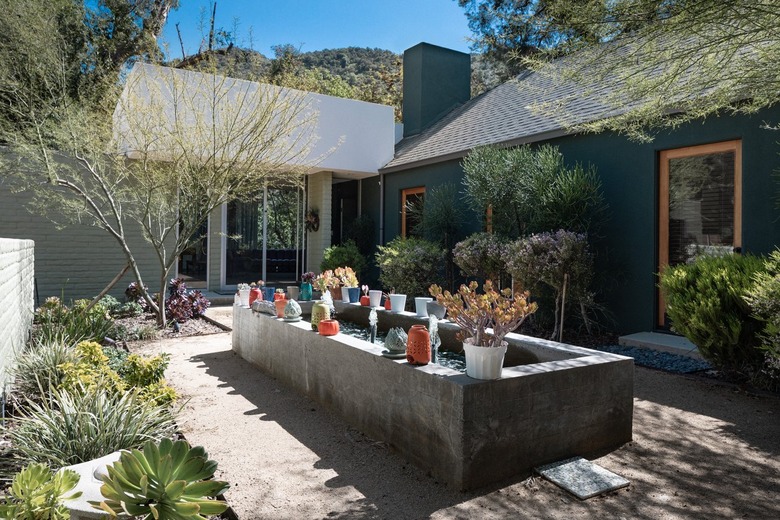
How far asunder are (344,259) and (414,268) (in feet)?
10.2

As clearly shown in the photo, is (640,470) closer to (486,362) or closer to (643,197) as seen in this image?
(486,362)

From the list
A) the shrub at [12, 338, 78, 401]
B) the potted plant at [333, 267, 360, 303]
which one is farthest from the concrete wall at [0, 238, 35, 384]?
the potted plant at [333, 267, 360, 303]

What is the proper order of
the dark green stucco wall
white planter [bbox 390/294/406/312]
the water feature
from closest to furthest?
the water feature
white planter [bbox 390/294/406/312]
the dark green stucco wall

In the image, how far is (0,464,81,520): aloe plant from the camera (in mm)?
1931

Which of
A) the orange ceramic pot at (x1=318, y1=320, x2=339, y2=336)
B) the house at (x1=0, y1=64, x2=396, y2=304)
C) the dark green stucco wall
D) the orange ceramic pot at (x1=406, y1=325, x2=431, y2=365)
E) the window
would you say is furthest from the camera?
the window

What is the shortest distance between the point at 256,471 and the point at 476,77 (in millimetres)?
26569

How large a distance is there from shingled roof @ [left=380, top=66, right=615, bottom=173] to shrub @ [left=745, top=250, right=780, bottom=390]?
350 cm

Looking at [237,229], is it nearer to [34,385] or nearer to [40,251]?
[40,251]

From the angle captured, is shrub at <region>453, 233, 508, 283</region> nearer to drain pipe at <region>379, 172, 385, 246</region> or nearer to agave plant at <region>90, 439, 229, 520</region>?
drain pipe at <region>379, 172, 385, 246</region>

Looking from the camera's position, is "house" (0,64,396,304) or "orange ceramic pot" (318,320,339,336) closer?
"orange ceramic pot" (318,320,339,336)

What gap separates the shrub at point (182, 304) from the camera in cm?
824

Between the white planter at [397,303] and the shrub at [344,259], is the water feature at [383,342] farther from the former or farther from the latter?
the shrub at [344,259]

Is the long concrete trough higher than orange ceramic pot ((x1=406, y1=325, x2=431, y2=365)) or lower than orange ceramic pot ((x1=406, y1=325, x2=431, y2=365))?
lower

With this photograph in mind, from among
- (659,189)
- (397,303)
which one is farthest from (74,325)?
(659,189)
